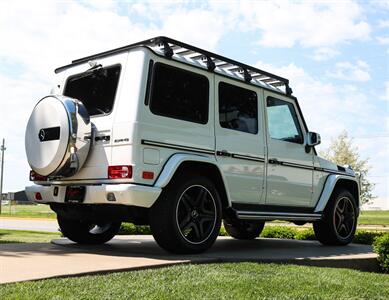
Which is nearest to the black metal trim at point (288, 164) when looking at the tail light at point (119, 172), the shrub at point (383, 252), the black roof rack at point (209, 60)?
the black roof rack at point (209, 60)

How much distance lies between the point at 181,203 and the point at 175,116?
1015mm

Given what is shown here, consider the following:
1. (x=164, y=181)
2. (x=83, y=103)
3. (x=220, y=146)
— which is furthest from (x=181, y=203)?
(x=83, y=103)

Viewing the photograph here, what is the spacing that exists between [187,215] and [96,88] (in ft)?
6.37

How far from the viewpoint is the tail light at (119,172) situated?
216 inches

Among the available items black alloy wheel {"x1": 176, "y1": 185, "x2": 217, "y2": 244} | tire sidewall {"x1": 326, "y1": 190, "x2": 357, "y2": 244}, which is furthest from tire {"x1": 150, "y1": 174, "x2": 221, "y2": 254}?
tire sidewall {"x1": 326, "y1": 190, "x2": 357, "y2": 244}

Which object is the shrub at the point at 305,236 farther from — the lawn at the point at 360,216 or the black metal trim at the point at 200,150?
the lawn at the point at 360,216

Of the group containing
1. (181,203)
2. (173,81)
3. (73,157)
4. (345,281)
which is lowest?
(345,281)

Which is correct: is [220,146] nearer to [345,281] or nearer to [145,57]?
[145,57]

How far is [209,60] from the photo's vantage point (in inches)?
258

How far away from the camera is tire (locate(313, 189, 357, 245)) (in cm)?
830

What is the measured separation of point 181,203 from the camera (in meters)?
5.89

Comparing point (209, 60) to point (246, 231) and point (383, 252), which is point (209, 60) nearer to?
point (383, 252)

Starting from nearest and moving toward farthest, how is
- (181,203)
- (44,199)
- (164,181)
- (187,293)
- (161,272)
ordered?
(187,293) < (161,272) < (164,181) < (181,203) < (44,199)

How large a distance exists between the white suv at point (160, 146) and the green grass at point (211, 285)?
43.0 inches
